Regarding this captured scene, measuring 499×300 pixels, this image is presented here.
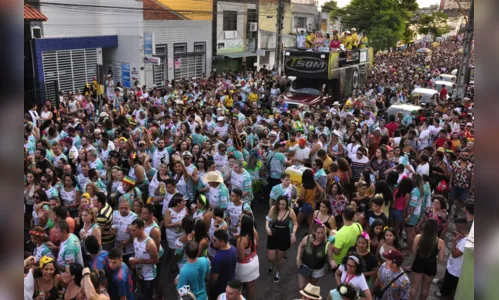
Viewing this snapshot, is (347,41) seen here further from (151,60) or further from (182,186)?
(182,186)

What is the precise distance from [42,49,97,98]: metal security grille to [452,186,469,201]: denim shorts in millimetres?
17174

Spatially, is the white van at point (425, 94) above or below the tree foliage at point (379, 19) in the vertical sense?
below

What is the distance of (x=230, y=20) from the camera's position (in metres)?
32.0

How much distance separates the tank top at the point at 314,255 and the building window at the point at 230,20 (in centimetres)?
2748

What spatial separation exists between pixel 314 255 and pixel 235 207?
1410mm

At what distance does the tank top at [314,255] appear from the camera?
5.76 meters

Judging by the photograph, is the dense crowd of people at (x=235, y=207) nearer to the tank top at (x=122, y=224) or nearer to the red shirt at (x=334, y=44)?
the tank top at (x=122, y=224)

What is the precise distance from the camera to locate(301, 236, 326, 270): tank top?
576cm

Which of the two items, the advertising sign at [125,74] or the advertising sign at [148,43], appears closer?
the advertising sign at [148,43]

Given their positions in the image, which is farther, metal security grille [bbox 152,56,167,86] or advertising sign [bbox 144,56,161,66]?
metal security grille [bbox 152,56,167,86]

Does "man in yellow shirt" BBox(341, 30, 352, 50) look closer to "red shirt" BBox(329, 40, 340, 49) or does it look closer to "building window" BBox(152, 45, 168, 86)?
"red shirt" BBox(329, 40, 340, 49)

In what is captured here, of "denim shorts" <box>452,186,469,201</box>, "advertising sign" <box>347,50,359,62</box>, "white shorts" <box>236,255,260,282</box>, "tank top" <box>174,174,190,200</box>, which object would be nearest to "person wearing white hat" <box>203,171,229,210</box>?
"tank top" <box>174,174,190,200</box>

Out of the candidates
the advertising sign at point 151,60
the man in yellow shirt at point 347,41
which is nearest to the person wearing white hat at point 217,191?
the man in yellow shirt at point 347,41

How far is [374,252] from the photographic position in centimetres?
594
